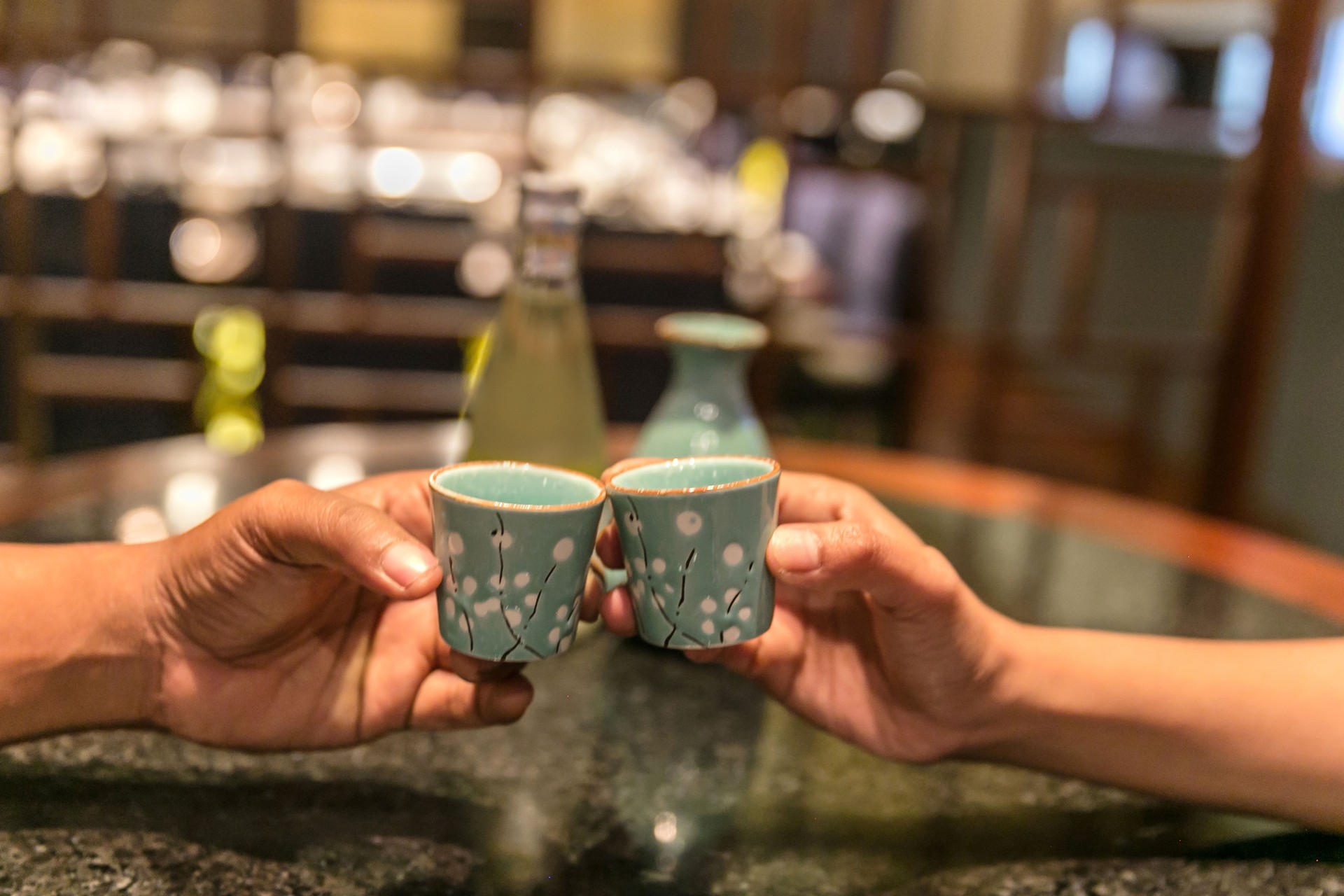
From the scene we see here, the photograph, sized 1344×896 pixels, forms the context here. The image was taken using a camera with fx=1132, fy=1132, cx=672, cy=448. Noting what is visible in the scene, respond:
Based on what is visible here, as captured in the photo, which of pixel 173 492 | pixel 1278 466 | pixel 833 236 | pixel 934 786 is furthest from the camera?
pixel 833 236

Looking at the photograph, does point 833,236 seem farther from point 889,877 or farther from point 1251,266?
point 889,877

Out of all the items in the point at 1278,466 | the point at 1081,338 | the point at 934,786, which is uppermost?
the point at 1081,338

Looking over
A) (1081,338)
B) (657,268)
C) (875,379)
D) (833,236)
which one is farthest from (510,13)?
(1081,338)

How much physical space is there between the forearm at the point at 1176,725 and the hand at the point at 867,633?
0.03m

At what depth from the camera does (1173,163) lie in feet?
13.9

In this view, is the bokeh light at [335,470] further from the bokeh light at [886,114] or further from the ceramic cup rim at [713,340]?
the bokeh light at [886,114]

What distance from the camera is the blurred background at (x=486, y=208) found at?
258 cm

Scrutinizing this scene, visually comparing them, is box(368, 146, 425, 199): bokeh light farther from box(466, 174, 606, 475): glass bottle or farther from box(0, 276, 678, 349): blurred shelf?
box(466, 174, 606, 475): glass bottle

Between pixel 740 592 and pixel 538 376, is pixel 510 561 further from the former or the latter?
pixel 538 376

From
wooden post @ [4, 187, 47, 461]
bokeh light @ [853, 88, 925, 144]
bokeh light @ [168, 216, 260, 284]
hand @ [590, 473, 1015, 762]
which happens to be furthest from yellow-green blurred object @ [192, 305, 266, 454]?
hand @ [590, 473, 1015, 762]

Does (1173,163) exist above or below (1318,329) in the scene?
above

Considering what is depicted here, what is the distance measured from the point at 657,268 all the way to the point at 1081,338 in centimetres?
106

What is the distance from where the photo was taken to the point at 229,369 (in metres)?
2.66

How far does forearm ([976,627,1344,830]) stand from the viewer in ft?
2.14
